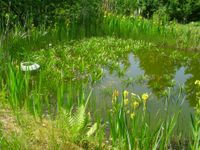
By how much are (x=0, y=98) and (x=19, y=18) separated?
16.3 ft

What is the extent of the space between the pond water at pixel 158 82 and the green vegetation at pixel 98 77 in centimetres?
2

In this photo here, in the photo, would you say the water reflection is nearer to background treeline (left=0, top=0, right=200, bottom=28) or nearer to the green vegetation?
the green vegetation

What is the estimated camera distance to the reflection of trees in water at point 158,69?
6656mm

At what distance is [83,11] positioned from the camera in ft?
34.6

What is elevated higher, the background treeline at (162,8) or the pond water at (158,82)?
the background treeline at (162,8)

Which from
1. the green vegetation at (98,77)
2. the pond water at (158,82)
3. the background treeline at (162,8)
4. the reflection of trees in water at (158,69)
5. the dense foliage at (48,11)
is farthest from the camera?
the background treeline at (162,8)

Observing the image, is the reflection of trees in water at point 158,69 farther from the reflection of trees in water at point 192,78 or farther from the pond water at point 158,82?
the reflection of trees in water at point 192,78

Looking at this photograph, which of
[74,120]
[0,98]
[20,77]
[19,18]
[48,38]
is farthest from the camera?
[19,18]

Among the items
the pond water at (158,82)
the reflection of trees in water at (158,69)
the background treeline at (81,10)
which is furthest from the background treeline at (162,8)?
the pond water at (158,82)

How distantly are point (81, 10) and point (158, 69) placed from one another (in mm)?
3537

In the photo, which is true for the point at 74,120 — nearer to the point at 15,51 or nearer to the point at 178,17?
the point at 15,51

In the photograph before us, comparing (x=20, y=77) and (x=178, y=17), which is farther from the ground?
(x=20, y=77)

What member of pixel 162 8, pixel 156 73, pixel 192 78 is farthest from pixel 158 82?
pixel 162 8

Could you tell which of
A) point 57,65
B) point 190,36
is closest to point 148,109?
point 57,65
